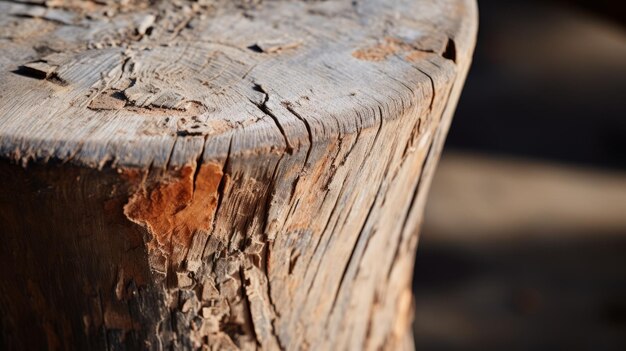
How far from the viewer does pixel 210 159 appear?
0.83 meters

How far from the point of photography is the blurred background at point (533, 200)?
2270mm

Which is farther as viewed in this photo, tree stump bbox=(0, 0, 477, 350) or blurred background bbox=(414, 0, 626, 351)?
blurred background bbox=(414, 0, 626, 351)

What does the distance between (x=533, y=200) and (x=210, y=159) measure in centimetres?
208

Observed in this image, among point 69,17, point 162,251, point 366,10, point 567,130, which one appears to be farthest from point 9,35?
point 567,130

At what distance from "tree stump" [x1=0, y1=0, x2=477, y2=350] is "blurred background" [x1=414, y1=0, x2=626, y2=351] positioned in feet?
3.80

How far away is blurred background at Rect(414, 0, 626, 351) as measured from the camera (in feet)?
7.45

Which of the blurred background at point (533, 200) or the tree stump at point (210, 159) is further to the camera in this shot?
the blurred background at point (533, 200)

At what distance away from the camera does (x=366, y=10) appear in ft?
3.96

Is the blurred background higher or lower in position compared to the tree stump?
lower

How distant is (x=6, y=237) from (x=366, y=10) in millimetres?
629

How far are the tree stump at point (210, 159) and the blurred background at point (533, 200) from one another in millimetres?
1160

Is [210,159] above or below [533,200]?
above

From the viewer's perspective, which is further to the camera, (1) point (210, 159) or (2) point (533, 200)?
(2) point (533, 200)

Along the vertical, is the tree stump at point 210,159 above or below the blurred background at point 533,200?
above
